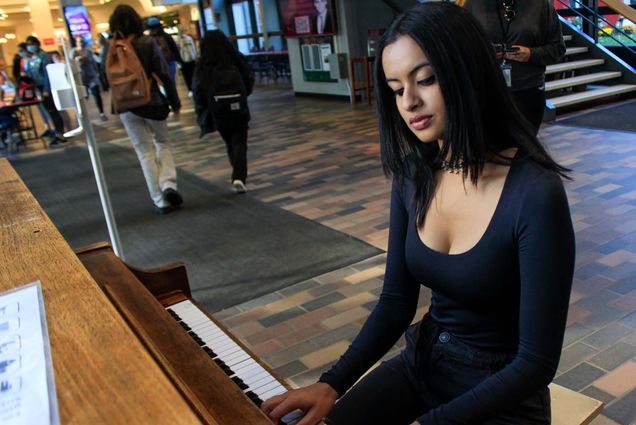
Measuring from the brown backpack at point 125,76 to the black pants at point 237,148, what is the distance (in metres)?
0.96

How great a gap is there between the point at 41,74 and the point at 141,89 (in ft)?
22.1

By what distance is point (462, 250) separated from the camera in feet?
4.33

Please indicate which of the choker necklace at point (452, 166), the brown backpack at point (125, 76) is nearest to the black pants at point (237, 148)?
the brown backpack at point (125, 76)

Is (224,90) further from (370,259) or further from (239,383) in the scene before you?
(239,383)

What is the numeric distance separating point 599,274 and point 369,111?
22.3ft

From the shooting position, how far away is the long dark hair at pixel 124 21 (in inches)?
185

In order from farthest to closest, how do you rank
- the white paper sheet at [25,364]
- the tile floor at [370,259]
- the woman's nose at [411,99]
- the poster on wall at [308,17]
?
the poster on wall at [308,17] → the tile floor at [370,259] → the woman's nose at [411,99] → the white paper sheet at [25,364]

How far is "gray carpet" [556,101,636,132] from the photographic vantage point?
6.75 meters

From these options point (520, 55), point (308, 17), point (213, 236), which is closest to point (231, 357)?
point (520, 55)

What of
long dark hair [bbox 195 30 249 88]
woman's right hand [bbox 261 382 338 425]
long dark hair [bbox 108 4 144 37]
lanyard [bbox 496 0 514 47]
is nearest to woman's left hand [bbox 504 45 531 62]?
lanyard [bbox 496 0 514 47]

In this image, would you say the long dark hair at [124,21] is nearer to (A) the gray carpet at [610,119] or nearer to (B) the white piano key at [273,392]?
(B) the white piano key at [273,392]

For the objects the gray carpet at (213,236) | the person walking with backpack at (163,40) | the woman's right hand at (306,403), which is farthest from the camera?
the person walking with backpack at (163,40)

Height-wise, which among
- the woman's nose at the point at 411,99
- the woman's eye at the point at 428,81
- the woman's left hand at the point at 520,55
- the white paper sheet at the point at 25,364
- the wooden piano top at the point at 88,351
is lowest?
the wooden piano top at the point at 88,351

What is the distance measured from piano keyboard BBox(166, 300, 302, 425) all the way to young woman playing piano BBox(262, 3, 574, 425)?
0.05 metres
